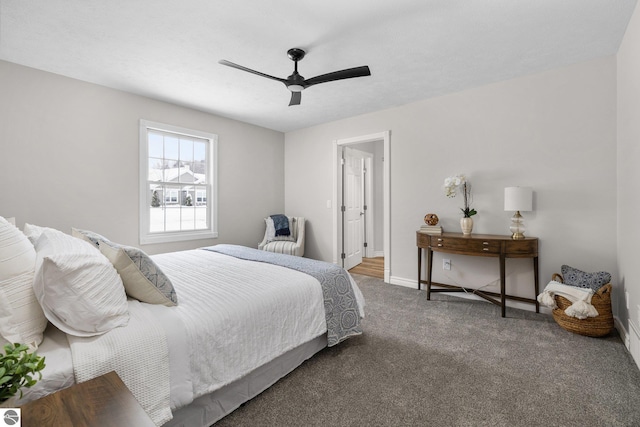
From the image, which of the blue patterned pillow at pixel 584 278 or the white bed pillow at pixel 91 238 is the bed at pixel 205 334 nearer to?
the white bed pillow at pixel 91 238

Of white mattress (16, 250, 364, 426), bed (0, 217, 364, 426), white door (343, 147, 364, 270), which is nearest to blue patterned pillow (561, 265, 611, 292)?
bed (0, 217, 364, 426)

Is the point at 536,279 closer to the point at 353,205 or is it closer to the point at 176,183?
the point at 353,205

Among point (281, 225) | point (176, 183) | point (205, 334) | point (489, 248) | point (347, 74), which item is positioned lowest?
point (205, 334)

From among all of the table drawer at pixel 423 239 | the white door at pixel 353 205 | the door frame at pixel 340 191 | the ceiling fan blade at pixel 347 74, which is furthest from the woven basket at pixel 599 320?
the white door at pixel 353 205

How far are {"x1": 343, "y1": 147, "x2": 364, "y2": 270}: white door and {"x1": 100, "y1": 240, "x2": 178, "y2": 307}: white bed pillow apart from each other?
3.62 meters

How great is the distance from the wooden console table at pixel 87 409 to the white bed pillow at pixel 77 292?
399 mm

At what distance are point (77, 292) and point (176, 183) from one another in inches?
122

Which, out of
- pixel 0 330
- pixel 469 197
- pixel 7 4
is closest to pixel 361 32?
pixel 469 197

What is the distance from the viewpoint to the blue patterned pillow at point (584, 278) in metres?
2.52

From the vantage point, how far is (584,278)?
8.56ft

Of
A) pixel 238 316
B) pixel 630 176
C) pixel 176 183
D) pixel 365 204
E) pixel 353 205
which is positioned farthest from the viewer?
pixel 365 204

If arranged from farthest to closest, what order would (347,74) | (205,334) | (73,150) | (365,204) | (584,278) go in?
(365,204), (73,150), (584,278), (347,74), (205,334)

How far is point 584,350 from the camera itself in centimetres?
226

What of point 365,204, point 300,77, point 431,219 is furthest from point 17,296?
point 365,204
